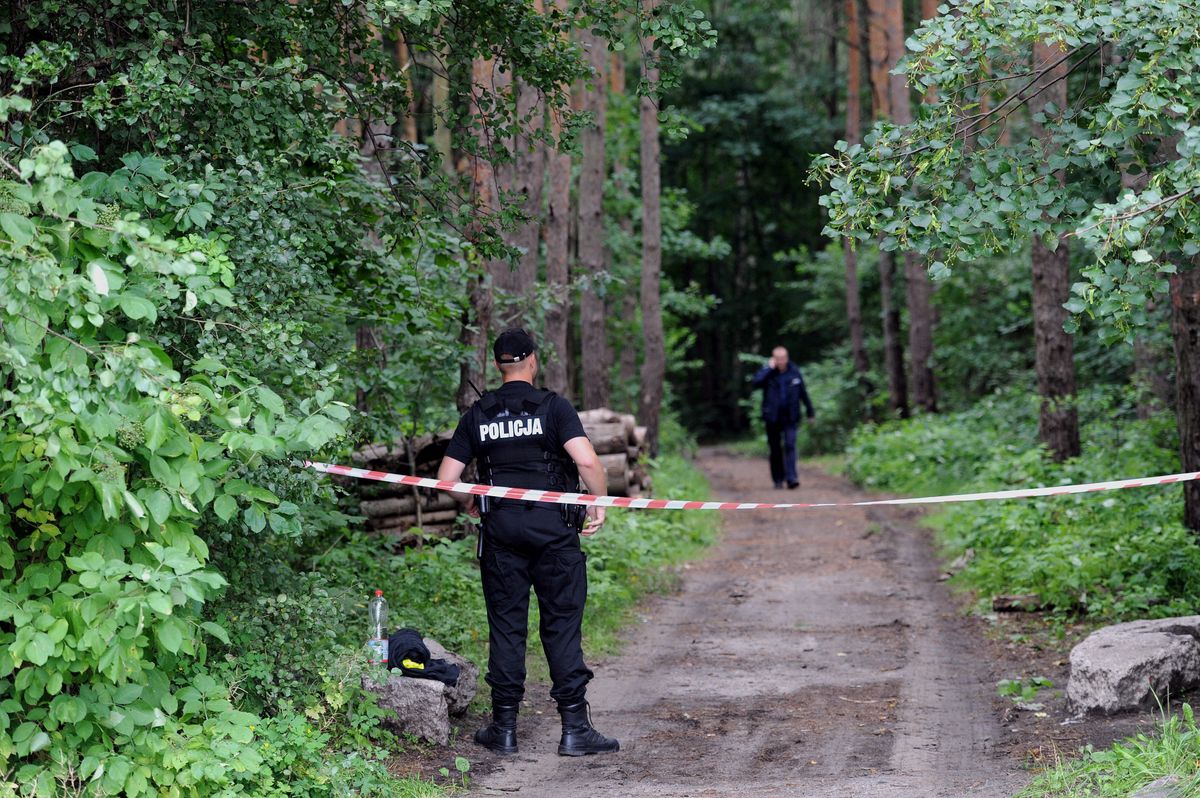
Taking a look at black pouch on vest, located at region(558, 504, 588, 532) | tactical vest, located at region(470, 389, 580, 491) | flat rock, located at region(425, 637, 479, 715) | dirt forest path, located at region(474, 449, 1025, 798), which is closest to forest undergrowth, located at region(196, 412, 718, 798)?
flat rock, located at region(425, 637, 479, 715)

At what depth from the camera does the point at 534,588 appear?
6.50 m

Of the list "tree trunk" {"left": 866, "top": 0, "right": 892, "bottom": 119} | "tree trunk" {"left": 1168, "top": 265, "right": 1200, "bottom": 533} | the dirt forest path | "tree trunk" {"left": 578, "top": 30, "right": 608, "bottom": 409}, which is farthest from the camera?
"tree trunk" {"left": 866, "top": 0, "right": 892, "bottom": 119}

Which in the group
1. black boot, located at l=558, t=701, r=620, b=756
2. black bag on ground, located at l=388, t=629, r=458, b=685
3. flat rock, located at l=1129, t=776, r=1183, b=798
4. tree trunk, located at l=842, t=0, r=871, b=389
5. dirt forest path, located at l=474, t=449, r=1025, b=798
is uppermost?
tree trunk, located at l=842, t=0, r=871, b=389

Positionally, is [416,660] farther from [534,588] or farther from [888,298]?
[888,298]

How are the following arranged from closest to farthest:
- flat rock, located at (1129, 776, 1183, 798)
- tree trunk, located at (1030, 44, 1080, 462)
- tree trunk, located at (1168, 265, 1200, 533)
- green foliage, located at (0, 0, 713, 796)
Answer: green foliage, located at (0, 0, 713, 796), flat rock, located at (1129, 776, 1183, 798), tree trunk, located at (1168, 265, 1200, 533), tree trunk, located at (1030, 44, 1080, 462)

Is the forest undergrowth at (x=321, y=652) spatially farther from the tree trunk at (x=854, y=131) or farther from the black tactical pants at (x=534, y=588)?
the tree trunk at (x=854, y=131)

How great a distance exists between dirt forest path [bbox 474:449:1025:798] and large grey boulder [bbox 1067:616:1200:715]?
562 millimetres

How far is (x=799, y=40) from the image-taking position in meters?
41.8

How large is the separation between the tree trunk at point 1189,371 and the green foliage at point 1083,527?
0.37 m

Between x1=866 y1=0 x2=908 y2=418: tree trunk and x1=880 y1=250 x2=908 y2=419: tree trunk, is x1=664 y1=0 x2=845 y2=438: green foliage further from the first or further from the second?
x1=880 y1=250 x2=908 y2=419: tree trunk

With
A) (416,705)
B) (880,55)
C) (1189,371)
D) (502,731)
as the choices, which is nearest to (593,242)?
(1189,371)

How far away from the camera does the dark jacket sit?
1886 centimetres

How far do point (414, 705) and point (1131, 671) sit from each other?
152 inches

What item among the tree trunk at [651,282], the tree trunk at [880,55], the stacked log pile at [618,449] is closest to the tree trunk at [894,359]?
the tree trunk at [880,55]
